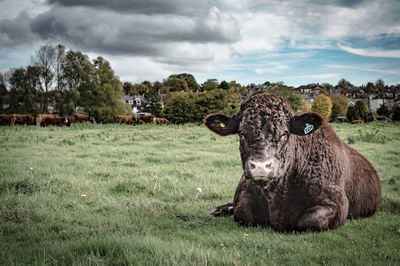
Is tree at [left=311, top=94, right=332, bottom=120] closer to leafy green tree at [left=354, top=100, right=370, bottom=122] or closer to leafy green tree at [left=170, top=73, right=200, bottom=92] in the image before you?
leafy green tree at [left=354, top=100, right=370, bottom=122]

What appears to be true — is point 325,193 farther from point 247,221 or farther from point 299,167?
point 247,221

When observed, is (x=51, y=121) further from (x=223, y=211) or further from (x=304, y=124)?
(x=304, y=124)

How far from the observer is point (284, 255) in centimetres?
412

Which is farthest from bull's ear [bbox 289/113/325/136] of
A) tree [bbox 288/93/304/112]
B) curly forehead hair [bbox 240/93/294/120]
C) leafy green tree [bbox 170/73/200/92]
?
leafy green tree [bbox 170/73/200/92]

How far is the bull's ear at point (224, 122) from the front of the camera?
Answer: 5.49 metres

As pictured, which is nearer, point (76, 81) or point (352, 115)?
point (352, 115)

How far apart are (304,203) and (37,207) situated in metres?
5.11

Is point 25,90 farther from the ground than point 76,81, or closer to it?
closer to it

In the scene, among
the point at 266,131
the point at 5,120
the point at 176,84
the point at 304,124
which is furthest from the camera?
the point at 176,84

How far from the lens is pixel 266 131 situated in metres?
4.79

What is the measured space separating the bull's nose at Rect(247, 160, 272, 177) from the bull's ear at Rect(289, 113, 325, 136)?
104 centimetres

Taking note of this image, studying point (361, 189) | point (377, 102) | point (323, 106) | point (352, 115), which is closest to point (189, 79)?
point (323, 106)

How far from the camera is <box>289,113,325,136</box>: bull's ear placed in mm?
5104

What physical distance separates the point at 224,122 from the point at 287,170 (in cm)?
134
